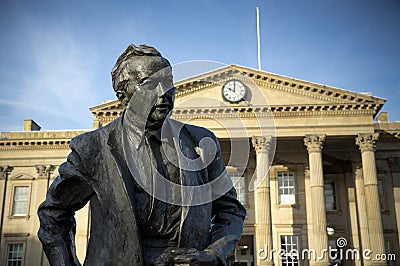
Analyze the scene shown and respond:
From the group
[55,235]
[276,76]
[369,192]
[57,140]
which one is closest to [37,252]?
[57,140]

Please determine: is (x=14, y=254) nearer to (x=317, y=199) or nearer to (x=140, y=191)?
(x=317, y=199)

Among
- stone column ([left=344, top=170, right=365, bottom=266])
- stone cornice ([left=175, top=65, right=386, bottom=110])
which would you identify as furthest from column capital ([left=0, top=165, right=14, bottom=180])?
stone column ([left=344, top=170, right=365, bottom=266])

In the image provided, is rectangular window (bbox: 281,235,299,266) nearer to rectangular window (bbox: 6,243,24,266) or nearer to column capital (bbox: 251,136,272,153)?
column capital (bbox: 251,136,272,153)

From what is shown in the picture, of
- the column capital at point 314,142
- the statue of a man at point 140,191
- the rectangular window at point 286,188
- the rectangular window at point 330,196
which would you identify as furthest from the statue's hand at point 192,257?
the rectangular window at point 330,196

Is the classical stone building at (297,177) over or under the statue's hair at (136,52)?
over

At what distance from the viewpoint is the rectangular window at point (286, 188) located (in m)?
33.8

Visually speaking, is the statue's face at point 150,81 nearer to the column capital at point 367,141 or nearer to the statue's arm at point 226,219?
the statue's arm at point 226,219

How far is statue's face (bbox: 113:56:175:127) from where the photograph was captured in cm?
168

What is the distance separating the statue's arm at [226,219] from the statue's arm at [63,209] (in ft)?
1.60

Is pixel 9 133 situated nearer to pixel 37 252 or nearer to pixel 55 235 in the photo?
pixel 37 252

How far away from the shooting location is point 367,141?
2969 centimetres

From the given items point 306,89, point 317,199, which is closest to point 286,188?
point 317,199

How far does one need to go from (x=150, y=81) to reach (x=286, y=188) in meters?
33.2

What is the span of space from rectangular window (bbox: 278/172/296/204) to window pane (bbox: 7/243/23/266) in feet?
62.9
